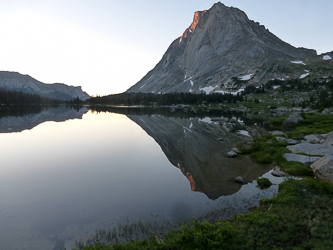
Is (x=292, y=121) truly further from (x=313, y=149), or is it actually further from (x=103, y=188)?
(x=103, y=188)

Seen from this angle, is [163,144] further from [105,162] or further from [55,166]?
[55,166]

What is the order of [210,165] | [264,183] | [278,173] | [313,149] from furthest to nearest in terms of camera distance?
[210,165]
[313,149]
[278,173]
[264,183]

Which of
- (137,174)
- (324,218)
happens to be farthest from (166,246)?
(137,174)

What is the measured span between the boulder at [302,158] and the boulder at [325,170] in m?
3.40

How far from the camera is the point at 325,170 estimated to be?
16.4 metres

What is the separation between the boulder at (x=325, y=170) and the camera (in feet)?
52.0

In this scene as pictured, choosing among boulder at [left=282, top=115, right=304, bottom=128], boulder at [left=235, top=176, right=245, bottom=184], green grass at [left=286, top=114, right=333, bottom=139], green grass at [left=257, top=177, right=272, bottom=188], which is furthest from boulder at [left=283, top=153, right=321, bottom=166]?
boulder at [left=282, top=115, right=304, bottom=128]

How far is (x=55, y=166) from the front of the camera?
942 inches

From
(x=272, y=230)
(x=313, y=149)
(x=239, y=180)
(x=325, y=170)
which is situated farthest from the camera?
(x=313, y=149)

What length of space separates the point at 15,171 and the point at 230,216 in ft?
71.7

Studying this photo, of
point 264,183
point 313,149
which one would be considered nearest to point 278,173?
point 264,183

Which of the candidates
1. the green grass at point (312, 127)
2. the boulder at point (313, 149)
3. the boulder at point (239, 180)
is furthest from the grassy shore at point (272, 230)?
the green grass at point (312, 127)

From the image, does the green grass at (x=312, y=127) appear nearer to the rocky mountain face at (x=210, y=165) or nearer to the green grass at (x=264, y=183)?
the rocky mountain face at (x=210, y=165)

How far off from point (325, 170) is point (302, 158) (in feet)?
20.2
